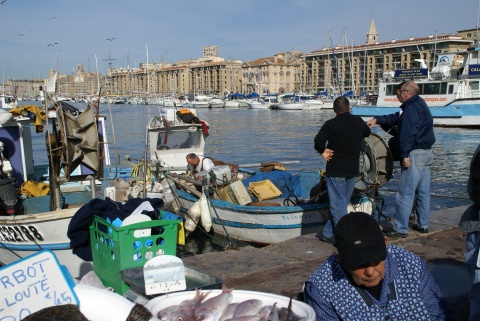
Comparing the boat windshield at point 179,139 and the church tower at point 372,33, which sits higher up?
the church tower at point 372,33

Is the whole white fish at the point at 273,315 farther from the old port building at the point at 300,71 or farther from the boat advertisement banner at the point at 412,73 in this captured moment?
the old port building at the point at 300,71

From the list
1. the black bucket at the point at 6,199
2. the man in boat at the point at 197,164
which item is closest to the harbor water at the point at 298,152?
the man in boat at the point at 197,164

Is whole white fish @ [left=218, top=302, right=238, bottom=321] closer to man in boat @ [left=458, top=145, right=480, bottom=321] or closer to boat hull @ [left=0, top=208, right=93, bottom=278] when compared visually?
man in boat @ [left=458, top=145, right=480, bottom=321]

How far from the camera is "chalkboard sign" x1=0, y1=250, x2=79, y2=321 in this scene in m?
3.01

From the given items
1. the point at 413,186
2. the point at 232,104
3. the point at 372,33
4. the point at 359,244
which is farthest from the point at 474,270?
the point at 372,33

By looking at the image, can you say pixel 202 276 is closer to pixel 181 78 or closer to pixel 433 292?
pixel 433 292

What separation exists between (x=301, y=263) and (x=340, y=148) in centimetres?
153

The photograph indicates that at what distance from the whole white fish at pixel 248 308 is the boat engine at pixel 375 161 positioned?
4.05 metres

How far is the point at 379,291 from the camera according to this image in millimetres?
2783

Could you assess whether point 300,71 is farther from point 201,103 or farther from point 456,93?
point 456,93

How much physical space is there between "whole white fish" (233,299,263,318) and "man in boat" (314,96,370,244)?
335 cm

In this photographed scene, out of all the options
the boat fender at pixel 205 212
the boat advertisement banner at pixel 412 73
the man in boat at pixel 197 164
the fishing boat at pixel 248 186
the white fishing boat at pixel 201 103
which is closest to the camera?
the fishing boat at pixel 248 186

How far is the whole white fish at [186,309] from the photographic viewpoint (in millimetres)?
2902

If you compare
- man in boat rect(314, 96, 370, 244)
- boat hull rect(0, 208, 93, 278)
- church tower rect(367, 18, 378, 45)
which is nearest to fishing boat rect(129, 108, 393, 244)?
man in boat rect(314, 96, 370, 244)
